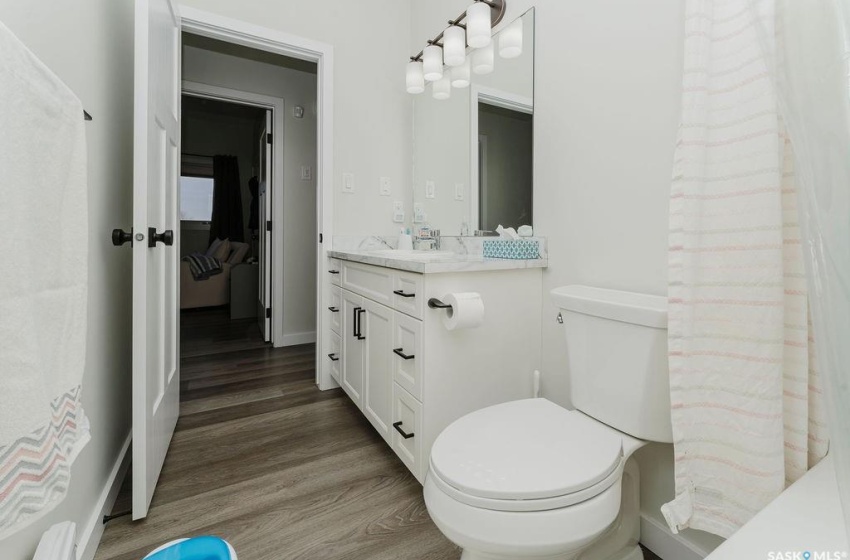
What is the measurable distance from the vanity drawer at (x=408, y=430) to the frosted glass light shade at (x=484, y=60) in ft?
4.70

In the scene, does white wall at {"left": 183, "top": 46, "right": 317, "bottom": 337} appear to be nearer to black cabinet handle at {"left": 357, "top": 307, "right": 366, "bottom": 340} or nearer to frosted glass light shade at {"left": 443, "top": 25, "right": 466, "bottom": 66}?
black cabinet handle at {"left": 357, "top": 307, "right": 366, "bottom": 340}

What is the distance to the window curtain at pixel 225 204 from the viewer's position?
5.53 m

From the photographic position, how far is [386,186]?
2549mm

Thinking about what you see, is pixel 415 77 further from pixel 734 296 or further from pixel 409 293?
pixel 734 296

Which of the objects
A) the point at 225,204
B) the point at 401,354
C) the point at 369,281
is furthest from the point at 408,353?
the point at 225,204

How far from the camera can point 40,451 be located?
549 millimetres

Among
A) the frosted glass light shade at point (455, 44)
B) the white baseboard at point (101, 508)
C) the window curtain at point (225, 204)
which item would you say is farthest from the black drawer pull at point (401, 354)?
the window curtain at point (225, 204)

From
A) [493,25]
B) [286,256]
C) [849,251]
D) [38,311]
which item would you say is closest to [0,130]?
[38,311]

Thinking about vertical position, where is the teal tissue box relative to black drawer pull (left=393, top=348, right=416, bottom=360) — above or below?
above

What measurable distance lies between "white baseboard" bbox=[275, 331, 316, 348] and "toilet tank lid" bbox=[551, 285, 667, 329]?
268cm

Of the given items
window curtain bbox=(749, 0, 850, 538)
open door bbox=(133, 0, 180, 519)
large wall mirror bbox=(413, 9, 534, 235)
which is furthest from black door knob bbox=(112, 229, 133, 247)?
window curtain bbox=(749, 0, 850, 538)

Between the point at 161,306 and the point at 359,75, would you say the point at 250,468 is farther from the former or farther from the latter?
the point at 359,75

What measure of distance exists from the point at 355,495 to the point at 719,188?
1.38 m

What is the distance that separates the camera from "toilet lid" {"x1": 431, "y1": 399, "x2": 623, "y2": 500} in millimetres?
803
